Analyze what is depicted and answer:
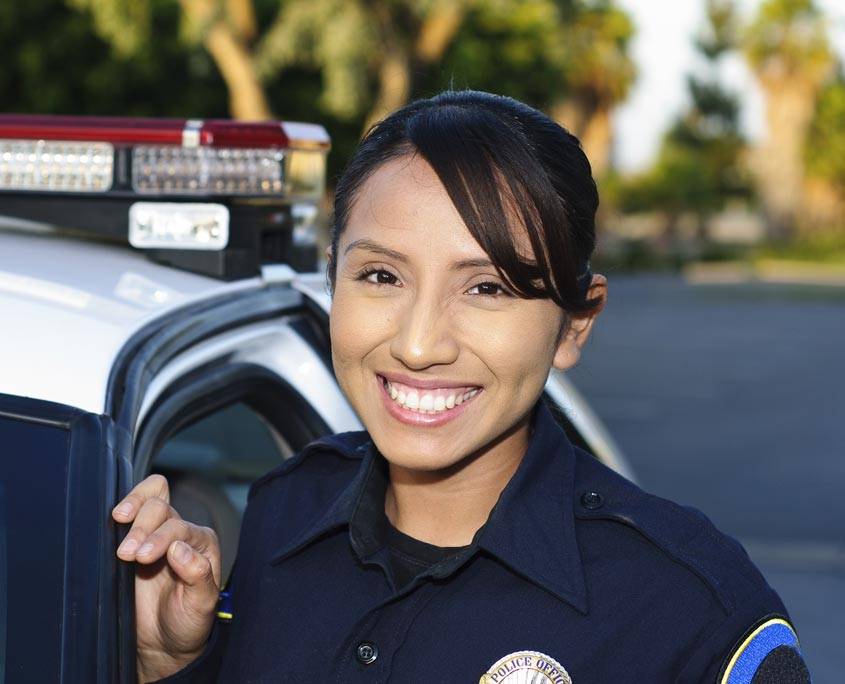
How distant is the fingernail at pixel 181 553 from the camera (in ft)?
4.73

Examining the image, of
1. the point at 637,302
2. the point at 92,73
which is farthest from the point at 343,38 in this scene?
the point at 637,302

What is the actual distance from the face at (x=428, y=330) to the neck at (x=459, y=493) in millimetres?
29

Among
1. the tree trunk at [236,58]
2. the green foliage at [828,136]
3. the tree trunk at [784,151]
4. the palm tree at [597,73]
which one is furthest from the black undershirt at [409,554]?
the green foliage at [828,136]

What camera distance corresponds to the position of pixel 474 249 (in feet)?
4.66

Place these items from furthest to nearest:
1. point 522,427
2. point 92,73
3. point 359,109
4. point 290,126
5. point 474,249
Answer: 1. point 92,73
2. point 359,109
3. point 290,126
4. point 522,427
5. point 474,249

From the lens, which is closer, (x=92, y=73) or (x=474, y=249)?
(x=474, y=249)

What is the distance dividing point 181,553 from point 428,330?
0.36 metres

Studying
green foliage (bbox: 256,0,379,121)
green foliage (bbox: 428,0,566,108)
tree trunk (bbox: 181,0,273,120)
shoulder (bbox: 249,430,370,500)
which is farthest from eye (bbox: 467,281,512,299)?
green foliage (bbox: 428,0,566,108)

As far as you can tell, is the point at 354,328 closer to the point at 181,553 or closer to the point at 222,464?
the point at 181,553

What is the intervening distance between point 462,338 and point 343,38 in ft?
50.0

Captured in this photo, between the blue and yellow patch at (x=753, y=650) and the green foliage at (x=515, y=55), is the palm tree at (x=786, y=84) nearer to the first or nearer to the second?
the green foliage at (x=515, y=55)

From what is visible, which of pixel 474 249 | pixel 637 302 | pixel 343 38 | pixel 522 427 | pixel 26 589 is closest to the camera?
pixel 26 589

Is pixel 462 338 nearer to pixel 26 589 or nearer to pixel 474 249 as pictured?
pixel 474 249

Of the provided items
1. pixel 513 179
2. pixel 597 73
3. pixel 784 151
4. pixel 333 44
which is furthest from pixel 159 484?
pixel 784 151
